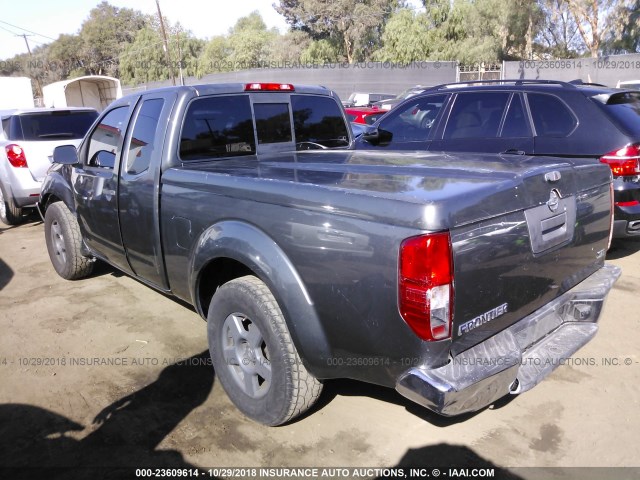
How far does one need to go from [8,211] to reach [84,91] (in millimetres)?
15303

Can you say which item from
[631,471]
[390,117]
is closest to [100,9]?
[390,117]

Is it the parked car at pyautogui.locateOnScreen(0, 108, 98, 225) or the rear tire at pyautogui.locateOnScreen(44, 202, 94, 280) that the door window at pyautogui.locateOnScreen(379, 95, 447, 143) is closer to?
the rear tire at pyautogui.locateOnScreen(44, 202, 94, 280)

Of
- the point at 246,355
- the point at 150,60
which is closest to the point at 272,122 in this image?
the point at 246,355

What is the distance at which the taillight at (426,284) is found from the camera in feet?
6.71

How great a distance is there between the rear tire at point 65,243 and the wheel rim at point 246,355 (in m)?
2.67

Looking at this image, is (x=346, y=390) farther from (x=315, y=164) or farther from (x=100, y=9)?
(x=100, y=9)

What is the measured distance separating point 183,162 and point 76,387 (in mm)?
1637

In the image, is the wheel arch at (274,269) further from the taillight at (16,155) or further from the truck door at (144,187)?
the taillight at (16,155)

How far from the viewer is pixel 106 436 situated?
2873 mm

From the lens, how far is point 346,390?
332 cm

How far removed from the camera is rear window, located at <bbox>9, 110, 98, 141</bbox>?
7379mm

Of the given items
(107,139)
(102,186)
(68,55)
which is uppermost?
(68,55)

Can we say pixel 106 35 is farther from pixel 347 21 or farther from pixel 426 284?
pixel 426 284

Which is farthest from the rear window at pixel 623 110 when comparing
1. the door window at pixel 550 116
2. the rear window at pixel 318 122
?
the rear window at pixel 318 122
